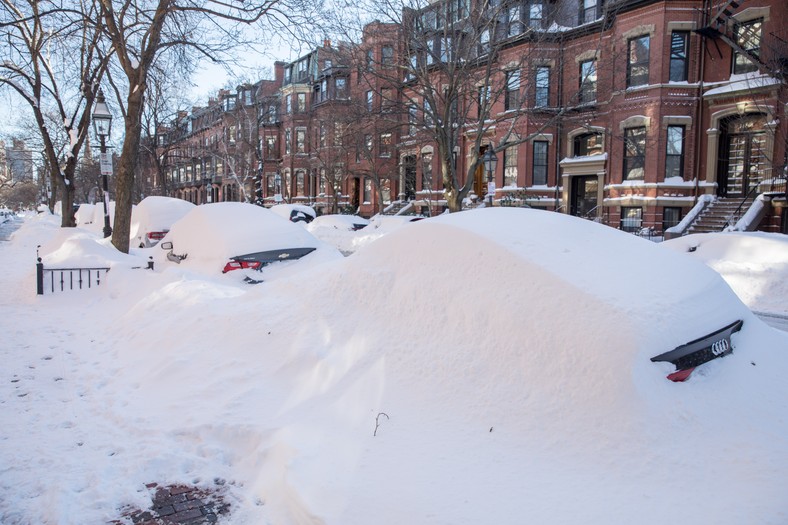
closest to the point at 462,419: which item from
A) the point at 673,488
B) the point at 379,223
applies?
the point at 673,488

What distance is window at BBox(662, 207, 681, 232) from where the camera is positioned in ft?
78.3

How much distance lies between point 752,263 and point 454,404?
941 centimetres

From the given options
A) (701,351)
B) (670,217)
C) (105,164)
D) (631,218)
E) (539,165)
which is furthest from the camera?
(539,165)

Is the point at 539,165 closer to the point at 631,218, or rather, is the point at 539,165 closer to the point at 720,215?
the point at 631,218

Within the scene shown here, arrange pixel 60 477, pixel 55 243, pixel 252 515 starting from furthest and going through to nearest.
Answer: pixel 55 243 < pixel 60 477 < pixel 252 515

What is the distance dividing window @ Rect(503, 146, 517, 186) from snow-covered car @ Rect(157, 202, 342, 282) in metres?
21.3

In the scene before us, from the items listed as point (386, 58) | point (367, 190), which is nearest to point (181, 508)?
point (386, 58)

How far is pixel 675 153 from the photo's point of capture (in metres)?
23.8

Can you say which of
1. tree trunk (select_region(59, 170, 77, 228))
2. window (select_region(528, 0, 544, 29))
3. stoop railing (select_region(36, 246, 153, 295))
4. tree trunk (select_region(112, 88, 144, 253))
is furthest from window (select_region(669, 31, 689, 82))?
tree trunk (select_region(59, 170, 77, 228))

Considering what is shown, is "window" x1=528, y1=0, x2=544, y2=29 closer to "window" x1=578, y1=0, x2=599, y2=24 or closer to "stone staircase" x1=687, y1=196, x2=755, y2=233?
"window" x1=578, y1=0, x2=599, y2=24

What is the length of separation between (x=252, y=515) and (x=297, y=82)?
160 feet

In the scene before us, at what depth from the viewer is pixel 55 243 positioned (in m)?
15.6

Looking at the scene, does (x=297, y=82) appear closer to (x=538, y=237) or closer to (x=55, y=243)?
(x=55, y=243)

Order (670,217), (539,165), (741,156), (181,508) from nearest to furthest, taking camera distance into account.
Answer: (181,508)
(741,156)
(670,217)
(539,165)
